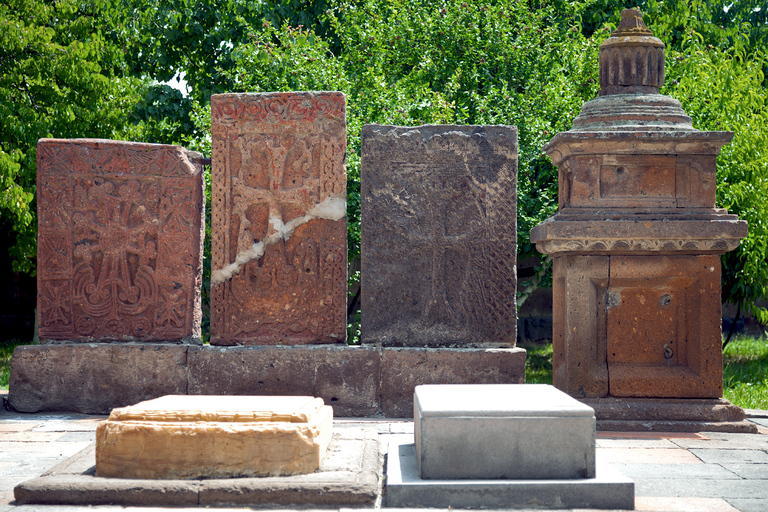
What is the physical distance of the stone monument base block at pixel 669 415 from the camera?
13.9 feet

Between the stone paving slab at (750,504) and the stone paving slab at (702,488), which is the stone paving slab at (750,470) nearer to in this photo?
the stone paving slab at (702,488)

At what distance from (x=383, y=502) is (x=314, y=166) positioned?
248 centimetres

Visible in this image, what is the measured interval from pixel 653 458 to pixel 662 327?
115cm

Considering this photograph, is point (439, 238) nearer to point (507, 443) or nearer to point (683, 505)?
point (507, 443)

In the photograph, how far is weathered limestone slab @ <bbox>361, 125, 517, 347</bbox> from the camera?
464 centimetres

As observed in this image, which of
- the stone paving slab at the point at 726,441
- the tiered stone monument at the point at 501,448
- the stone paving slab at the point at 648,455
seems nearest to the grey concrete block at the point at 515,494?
the tiered stone monument at the point at 501,448

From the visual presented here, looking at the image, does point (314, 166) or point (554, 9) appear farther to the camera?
point (554, 9)

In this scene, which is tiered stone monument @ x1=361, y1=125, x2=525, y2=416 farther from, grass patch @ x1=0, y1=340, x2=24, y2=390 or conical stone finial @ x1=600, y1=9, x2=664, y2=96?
grass patch @ x1=0, y1=340, x2=24, y2=390

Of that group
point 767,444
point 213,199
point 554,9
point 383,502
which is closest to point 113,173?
point 213,199

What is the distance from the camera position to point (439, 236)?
4645 mm

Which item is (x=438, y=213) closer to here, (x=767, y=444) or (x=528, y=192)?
(x=767, y=444)

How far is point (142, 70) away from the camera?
12.3 meters

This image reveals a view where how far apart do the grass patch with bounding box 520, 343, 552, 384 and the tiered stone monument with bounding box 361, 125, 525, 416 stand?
10.3ft

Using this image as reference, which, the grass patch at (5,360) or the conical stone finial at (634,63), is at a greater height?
the conical stone finial at (634,63)
